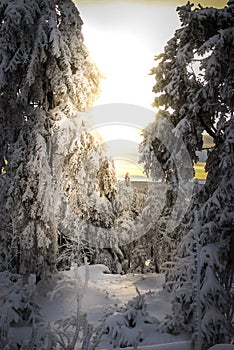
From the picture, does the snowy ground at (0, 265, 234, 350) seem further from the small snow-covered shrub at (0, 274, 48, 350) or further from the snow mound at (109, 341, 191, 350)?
the snow mound at (109, 341, 191, 350)

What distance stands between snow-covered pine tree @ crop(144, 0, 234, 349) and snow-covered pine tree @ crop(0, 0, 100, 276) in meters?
3.76

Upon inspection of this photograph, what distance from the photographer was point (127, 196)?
24.1 metres

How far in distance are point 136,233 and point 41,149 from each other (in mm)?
9600

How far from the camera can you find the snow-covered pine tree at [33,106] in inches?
452

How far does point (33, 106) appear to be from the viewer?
12305 mm

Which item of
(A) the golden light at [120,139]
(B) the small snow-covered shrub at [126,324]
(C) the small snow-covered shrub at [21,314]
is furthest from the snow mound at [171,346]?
(A) the golden light at [120,139]

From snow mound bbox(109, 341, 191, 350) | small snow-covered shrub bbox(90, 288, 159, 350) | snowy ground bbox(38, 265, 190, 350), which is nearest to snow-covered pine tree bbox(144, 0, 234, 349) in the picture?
snow mound bbox(109, 341, 191, 350)

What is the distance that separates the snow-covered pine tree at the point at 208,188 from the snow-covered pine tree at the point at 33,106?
376 centimetres

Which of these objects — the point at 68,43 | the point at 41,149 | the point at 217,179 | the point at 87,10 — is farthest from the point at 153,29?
the point at 217,179

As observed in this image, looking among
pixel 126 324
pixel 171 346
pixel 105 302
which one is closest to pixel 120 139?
pixel 105 302

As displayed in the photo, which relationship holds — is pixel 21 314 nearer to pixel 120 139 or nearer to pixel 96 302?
pixel 96 302

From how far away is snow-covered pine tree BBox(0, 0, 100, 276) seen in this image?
11492mm

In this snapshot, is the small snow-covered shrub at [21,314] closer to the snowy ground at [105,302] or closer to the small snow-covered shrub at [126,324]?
the small snow-covered shrub at [126,324]

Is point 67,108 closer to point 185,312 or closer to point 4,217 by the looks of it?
point 4,217
